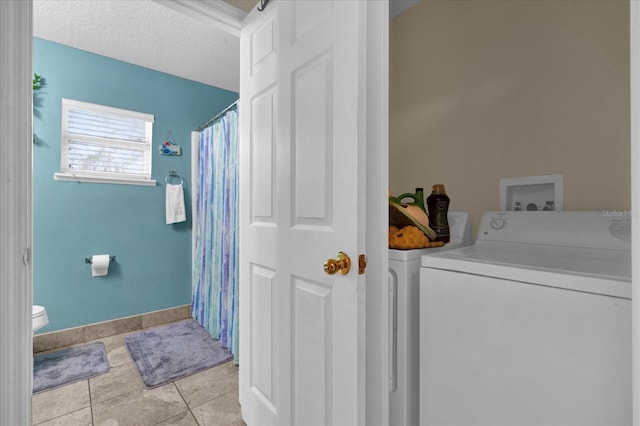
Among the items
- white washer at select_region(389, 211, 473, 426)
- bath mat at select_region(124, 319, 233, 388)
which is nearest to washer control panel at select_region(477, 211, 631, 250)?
white washer at select_region(389, 211, 473, 426)

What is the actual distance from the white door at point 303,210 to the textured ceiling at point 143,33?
29.9 inches

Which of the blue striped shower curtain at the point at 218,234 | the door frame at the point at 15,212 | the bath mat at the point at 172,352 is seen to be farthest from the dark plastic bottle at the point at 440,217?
the bath mat at the point at 172,352

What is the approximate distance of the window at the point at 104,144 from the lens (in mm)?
2453

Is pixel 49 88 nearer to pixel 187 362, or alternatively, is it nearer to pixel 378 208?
pixel 187 362

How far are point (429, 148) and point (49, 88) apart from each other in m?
2.94

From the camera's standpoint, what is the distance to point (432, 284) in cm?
106

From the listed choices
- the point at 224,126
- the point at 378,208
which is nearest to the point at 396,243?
the point at 378,208

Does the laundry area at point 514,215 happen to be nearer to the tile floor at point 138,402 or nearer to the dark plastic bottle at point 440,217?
the dark plastic bottle at point 440,217

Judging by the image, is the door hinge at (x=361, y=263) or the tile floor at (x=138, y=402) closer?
the door hinge at (x=361, y=263)

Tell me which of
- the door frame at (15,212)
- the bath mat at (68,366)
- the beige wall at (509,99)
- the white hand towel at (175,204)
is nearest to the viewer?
the door frame at (15,212)

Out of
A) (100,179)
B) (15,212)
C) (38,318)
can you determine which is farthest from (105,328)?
(15,212)

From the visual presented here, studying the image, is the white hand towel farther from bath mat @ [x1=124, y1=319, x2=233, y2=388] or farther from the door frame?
the door frame

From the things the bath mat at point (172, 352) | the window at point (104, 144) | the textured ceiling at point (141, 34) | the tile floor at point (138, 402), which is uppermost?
the textured ceiling at point (141, 34)

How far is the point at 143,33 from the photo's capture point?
2.27 metres
